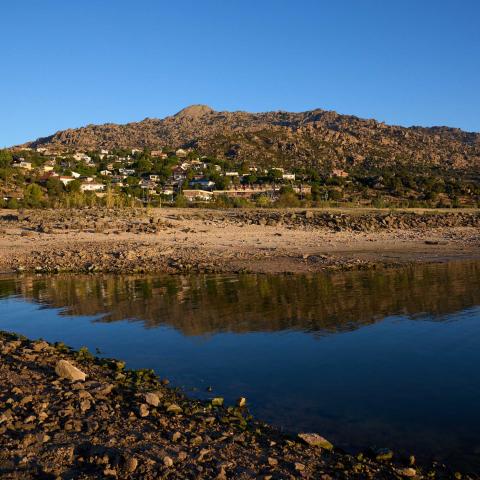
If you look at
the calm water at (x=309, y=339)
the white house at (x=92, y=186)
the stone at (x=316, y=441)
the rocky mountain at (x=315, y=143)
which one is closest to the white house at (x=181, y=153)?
the rocky mountain at (x=315, y=143)

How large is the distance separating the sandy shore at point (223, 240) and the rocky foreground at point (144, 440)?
49.2ft

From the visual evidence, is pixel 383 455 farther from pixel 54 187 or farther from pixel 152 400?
pixel 54 187

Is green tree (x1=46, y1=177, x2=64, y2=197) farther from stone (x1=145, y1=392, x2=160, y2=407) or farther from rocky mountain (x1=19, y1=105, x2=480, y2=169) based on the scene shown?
stone (x1=145, y1=392, x2=160, y2=407)

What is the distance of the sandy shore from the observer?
25.4 m

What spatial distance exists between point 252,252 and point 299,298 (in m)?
10.4

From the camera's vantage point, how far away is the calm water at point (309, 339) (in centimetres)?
850

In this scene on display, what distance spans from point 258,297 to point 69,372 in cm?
937

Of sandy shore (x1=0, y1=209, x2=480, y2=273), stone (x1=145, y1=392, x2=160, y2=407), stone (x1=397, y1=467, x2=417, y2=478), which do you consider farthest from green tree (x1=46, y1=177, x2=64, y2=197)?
stone (x1=397, y1=467, x2=417, y2=478)

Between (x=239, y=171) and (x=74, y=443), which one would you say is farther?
(x=239, y=171)

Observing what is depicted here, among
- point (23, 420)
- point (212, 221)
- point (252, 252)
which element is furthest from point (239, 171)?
point (23, 420)

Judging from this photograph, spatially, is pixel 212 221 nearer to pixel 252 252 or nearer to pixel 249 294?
pixel 252 252

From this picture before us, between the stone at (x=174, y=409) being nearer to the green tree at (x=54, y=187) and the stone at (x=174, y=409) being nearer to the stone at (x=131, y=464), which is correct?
the stone at (x=131, y=464)

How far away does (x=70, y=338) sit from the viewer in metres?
13.7

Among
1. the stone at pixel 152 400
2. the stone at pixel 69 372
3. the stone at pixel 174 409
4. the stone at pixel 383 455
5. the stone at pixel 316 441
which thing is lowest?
the stone at pixel 383 455
